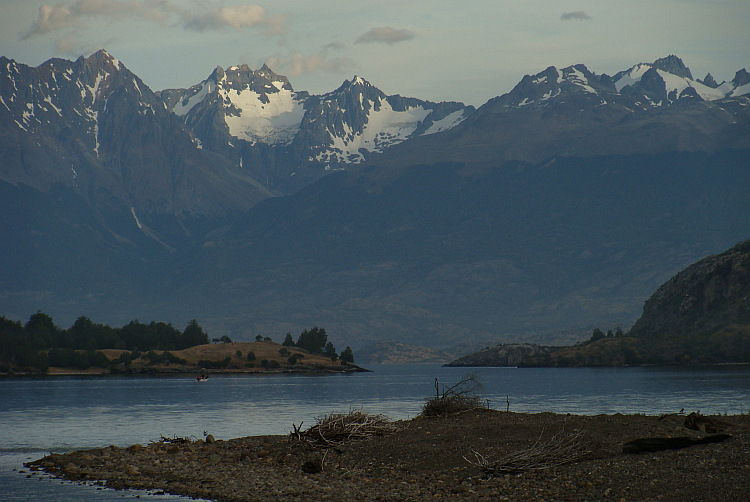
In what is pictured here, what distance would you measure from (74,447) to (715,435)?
49715 mm

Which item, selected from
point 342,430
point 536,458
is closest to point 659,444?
point 536,458

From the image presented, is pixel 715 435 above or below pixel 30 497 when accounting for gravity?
above

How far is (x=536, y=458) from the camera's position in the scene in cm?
4503

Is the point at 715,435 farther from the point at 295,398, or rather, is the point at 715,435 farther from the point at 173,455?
the point at 295,398

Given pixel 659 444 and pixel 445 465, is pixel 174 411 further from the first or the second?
pixel 659 444

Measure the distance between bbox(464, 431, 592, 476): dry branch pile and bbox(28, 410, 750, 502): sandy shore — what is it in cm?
30

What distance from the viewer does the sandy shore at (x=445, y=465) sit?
40344mm

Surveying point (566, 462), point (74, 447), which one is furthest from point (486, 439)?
point (74, 447)

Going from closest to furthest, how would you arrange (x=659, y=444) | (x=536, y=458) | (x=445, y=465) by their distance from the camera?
(x=536, y=458), (x=659, y=444), (x=445, y=465)

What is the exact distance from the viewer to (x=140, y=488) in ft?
163

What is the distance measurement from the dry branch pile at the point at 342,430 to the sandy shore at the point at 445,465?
1.64 feet

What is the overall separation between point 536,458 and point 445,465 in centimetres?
526

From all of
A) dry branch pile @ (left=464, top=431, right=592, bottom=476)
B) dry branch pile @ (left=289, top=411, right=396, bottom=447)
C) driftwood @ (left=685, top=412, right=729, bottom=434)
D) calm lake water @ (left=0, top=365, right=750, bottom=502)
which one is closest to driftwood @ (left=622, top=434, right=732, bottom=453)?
dry branch pile @ (left=464, top=431, right=592, bottom=476)

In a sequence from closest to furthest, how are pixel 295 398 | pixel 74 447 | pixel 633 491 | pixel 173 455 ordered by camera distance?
1. pixel 633 491
2. pixel 173 455
3. pixel 74 447
4. pixel 295 398
